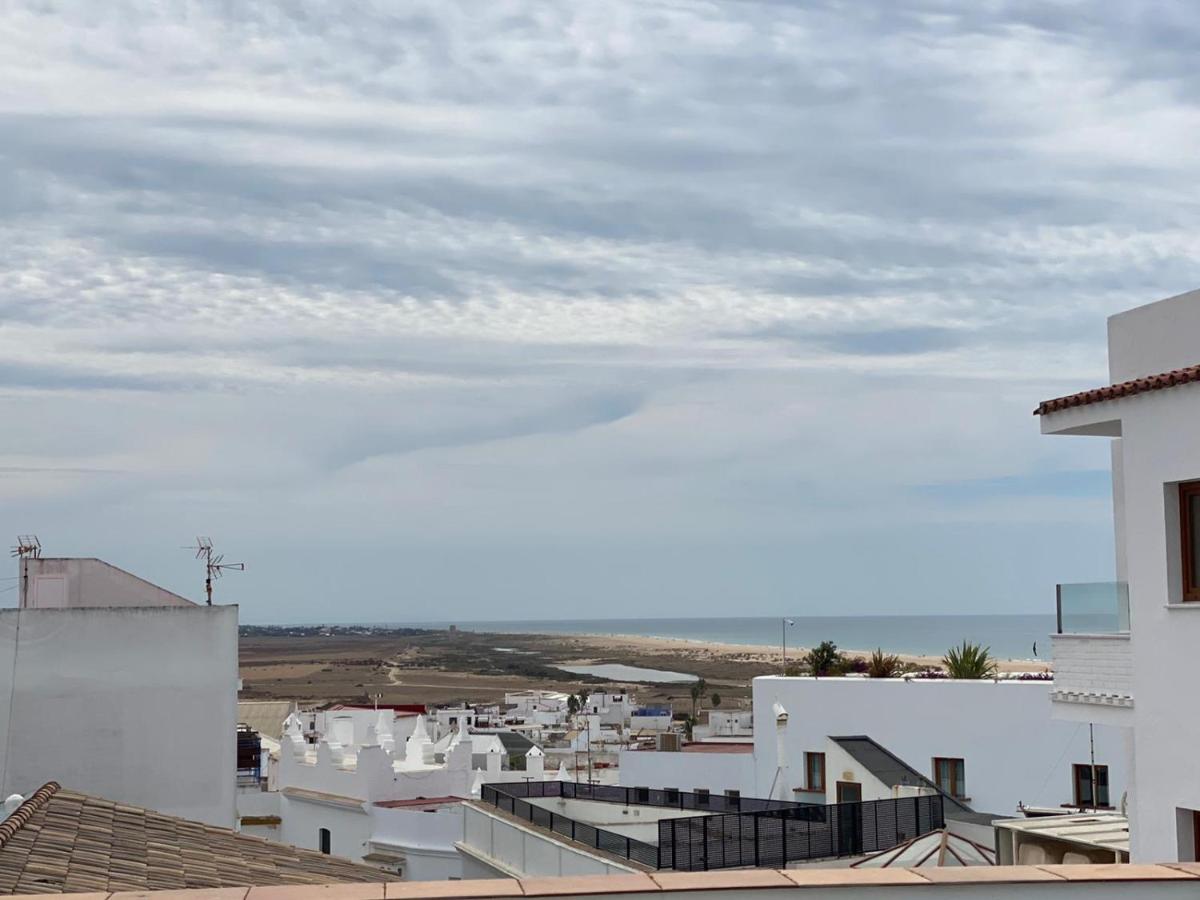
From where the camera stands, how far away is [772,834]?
25016mm

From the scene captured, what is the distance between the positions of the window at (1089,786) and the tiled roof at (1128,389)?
16.8m

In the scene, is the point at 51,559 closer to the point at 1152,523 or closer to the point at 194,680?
the point at 194,680

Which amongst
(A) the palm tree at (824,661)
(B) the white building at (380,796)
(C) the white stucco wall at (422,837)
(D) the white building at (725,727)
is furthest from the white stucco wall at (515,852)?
(D) the white building at (725,727)

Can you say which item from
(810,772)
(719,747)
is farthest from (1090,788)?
(719,747)

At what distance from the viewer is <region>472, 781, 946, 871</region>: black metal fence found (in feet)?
80.0

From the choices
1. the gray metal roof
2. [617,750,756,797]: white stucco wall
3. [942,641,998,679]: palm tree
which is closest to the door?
the gray metal roof

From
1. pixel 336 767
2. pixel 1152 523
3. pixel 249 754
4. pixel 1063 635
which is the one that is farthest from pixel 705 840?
pixel 249 754

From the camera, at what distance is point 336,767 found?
39656 mm

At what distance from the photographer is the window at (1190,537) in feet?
55.2

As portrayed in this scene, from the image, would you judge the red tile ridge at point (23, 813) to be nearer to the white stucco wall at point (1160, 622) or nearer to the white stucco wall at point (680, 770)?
the white stucco wall at point (1160, 622)

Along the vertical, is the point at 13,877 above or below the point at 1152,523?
below

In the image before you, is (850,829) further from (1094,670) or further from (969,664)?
(969,664)

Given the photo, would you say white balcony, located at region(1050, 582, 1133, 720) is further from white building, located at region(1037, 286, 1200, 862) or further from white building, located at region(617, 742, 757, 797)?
white building, located at region(617, 742, 757, 797)

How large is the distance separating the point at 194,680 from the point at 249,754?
3182 centimetres
